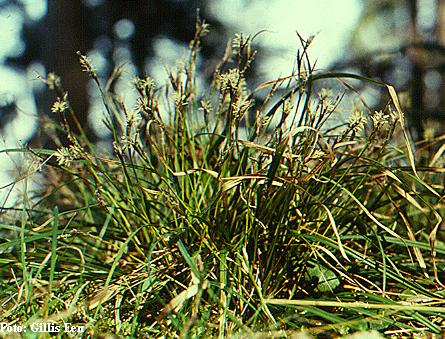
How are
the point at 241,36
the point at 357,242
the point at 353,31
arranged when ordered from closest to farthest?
1. the point at 241,36
2. the point at 357,242
3. the point at 353,31

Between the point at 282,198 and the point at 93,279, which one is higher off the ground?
the point at 282,198

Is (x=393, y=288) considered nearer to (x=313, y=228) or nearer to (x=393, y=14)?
(x=313, y=228)

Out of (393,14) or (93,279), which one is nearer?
(93,279)

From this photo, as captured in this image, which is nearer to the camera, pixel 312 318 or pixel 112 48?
pixel 312 318

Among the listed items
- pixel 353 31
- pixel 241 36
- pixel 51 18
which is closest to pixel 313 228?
pixel 241 36

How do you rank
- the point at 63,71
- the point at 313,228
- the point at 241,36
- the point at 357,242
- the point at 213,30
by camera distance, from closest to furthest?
the point at 241,36
the point at 313,228
the point at 357,242
the point at 63,71
the point at 213,30

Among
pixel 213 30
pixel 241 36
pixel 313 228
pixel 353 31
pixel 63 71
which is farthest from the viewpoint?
pixel 353 31

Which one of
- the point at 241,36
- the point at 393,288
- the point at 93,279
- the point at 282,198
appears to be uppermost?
the point at 241,36

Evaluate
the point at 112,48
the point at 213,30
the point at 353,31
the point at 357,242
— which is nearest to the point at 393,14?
the point at 353,31

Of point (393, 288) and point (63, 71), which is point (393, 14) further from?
point (393, 288)
